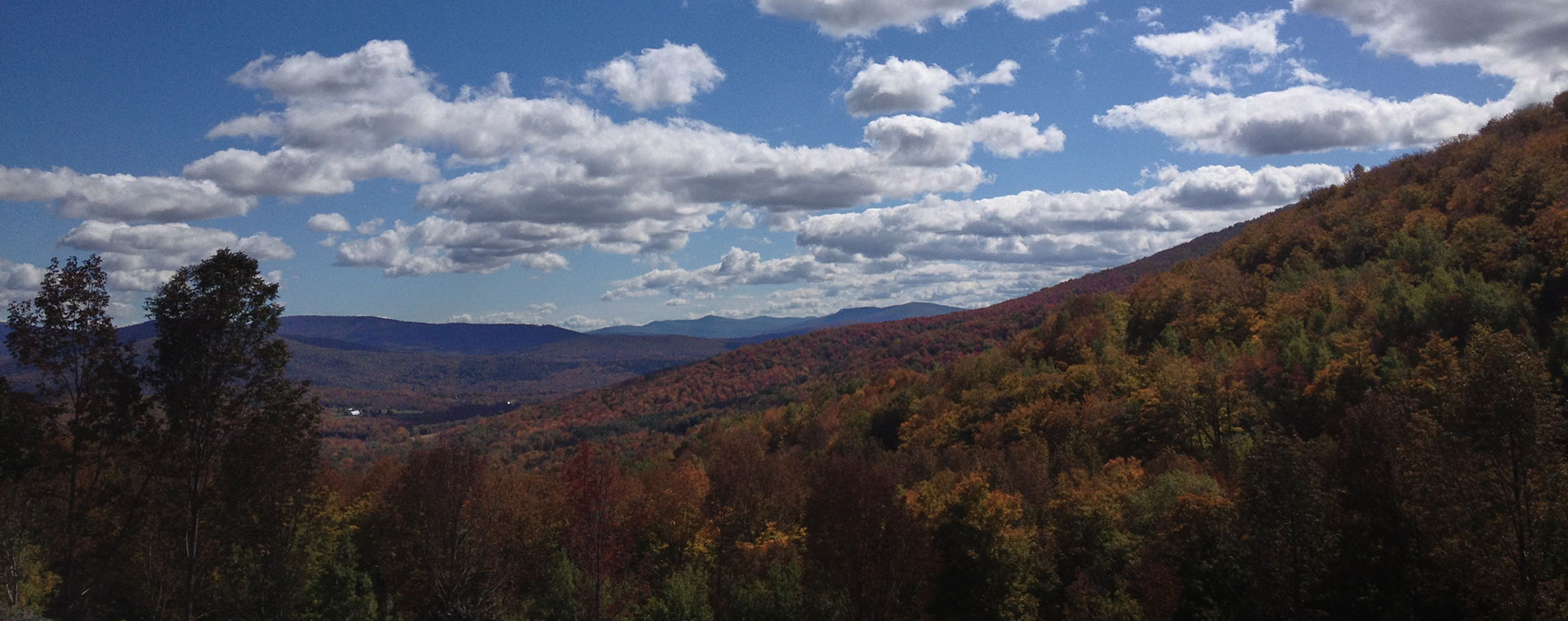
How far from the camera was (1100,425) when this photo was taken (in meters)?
68.7

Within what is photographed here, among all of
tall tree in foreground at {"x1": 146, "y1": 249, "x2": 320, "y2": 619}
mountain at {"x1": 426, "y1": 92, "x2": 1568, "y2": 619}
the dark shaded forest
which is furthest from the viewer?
mountain at {"x1": 426, "y1": 92, "x2": 1568, "y2": 619}

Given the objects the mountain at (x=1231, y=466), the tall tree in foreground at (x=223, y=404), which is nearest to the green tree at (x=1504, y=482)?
the mountain at (x=1231, y=466)

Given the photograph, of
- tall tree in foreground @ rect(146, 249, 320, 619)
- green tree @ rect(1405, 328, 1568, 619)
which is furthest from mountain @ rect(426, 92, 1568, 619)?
tall tree in foreground @ rect(146, 249, 320, 619)

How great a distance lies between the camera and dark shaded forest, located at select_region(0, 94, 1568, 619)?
24281 millimetres

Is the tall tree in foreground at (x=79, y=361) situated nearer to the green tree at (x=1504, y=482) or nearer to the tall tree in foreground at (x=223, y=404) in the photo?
the tall tree in foreground at (x=223, y=404)

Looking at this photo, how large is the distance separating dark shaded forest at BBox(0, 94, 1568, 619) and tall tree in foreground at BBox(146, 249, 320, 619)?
0.29 feet

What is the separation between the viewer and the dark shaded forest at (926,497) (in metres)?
24.3

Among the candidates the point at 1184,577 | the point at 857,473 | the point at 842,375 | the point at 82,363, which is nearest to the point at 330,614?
the point at 82,363

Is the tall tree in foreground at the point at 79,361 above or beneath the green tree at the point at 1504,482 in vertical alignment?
above

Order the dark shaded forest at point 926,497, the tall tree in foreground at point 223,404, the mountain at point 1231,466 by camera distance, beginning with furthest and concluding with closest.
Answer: the mountain at point 1231,466 < the dark shaded forest at point 926,497 < the tall tree in foreground at point 223,404

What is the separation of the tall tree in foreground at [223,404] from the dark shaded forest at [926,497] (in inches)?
3.5

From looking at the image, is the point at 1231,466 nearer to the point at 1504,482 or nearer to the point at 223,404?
the point at 1504,482

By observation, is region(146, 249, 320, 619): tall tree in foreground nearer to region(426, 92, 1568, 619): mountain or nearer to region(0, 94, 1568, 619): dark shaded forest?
region(0, 94, 1568, 619): dark shaded forest

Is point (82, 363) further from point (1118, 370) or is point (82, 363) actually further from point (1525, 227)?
point (1525, 227)
